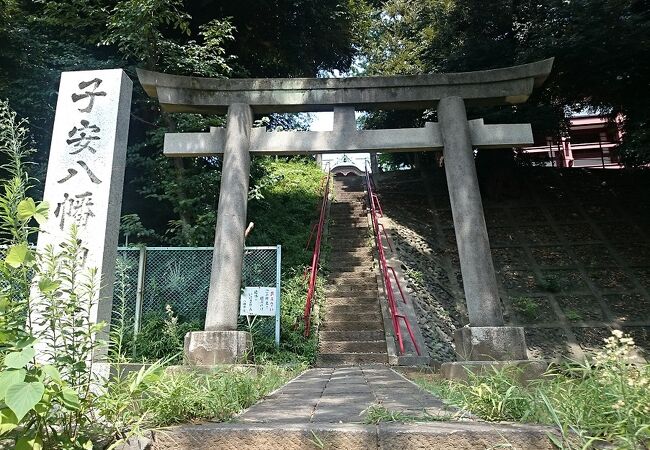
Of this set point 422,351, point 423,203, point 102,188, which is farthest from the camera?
point 423,203

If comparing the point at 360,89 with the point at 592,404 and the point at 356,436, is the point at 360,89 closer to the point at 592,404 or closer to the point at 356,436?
the point at 592,404

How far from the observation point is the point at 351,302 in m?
8.73

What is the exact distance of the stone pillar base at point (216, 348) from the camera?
210 inches

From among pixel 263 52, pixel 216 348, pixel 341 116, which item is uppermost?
pixel 263 52

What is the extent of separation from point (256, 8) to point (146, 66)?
12.5 feet

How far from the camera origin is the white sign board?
712 centimetres

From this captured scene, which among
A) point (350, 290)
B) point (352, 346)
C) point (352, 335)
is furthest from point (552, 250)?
point (352, 346)

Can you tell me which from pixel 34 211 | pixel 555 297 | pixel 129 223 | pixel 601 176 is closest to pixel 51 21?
pixel 129 223

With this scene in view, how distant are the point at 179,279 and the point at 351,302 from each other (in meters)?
3.27

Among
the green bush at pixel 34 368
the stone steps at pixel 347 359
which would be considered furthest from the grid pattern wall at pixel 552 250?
the green bush at pixel 34 368

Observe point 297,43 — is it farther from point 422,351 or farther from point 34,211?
point 34,211

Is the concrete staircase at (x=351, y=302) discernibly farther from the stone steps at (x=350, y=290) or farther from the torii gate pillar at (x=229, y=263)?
the torii gate pillar at (x=229, y=263)

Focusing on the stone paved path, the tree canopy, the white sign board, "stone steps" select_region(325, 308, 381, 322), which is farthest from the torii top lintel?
the stone paved path

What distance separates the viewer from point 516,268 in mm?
11102
